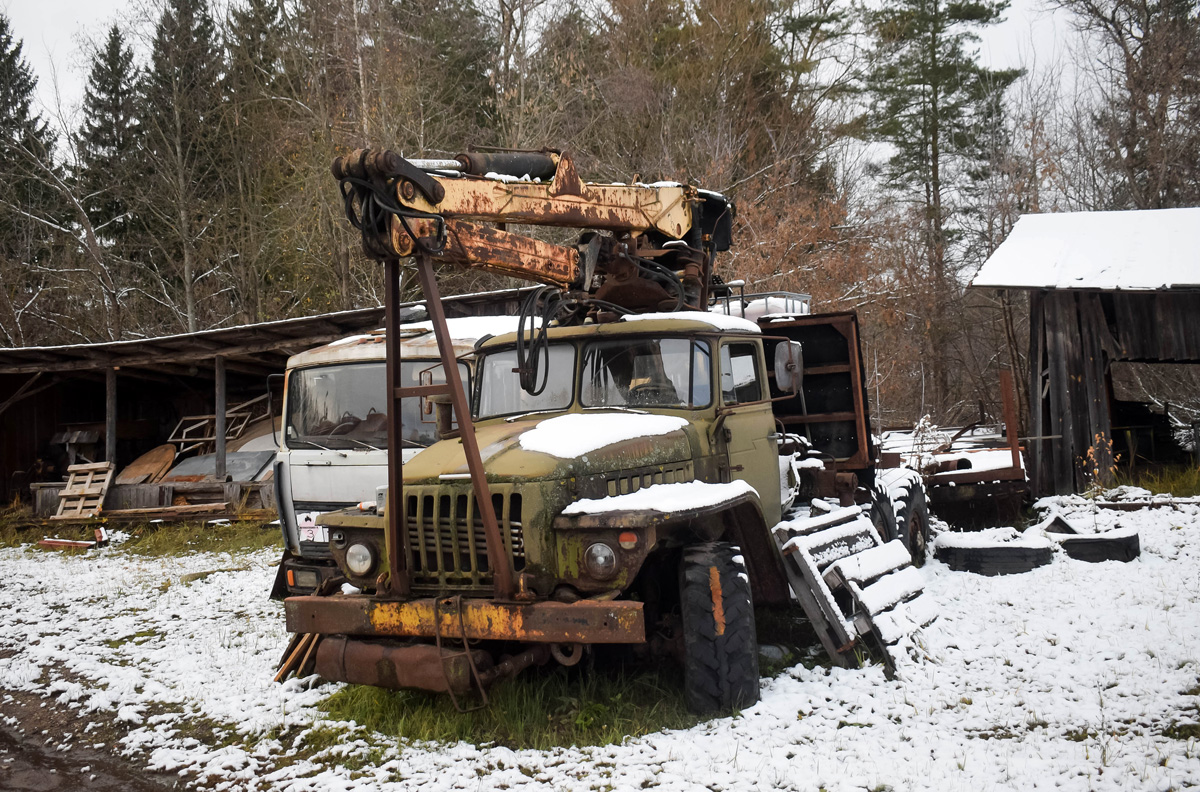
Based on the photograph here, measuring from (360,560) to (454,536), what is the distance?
74 centimetres

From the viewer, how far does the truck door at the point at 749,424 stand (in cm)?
593

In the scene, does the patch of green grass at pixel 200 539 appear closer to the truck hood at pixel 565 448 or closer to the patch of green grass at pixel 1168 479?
the truck hood at pixel 565 448

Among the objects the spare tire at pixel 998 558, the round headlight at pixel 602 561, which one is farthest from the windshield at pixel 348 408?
the spare tire at pixel 998 558

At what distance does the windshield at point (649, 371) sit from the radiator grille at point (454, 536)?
4.15ft

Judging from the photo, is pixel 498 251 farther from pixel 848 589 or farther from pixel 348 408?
pixel 348 408

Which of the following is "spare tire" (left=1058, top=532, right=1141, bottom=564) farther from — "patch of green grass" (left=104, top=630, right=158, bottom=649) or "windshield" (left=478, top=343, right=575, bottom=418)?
"patch of green grass" (left=104, top=630, right=158, bottom=649)

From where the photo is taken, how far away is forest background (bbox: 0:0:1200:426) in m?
20.3

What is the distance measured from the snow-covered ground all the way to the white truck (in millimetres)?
1101

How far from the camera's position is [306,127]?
21047 mm

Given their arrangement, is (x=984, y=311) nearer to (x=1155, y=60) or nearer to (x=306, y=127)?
(x=1155, y=60)

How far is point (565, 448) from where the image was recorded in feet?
15.9

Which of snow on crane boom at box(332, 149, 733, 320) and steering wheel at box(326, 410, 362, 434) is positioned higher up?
snow on crane boom at box(332, 149, 733, 320)

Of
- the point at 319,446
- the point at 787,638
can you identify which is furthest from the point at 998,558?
the point at 319,446

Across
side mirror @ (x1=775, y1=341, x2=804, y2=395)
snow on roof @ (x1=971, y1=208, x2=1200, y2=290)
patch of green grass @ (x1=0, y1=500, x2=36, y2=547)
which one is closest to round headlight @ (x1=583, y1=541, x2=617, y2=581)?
side mirror @ (x1=775, y1=341, x2=804, y2=395)
